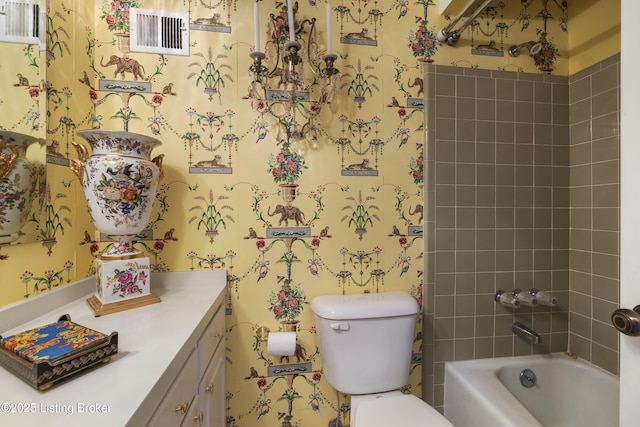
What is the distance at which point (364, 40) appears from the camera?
124 centimetres

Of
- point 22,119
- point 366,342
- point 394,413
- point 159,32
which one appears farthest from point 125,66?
point 394,413

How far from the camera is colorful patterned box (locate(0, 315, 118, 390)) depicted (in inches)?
19.1

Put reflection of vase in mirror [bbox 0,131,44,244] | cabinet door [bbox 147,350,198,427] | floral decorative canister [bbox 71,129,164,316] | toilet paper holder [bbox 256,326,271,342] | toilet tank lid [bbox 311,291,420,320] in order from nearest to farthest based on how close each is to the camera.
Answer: cabinet door [bbox 147,350,198,427] → reflection of vase in mirror [bbox 0,131,44,244] → floral decorative canister [bbox 71,129,164,316] → toilet tank lid [bbox 311,291,420,320] → toilet paper holder [bbox 256,326,271,342]

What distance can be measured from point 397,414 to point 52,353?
1013 millimetres

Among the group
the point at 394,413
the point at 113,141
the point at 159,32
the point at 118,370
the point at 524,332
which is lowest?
the point at 394,413

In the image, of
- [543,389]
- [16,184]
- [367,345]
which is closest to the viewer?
[16,184]

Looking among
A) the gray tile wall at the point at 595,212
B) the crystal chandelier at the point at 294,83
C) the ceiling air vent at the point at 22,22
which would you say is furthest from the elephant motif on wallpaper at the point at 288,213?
the gray tile wall at the point at 595,212

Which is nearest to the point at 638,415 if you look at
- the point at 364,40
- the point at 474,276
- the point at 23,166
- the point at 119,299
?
the point at 474,276

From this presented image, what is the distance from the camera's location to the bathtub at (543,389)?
115 centimetres

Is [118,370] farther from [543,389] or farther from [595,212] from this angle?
[595,212]

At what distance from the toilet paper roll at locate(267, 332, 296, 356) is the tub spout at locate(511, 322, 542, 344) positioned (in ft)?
3.44

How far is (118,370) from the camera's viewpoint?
1.77ft

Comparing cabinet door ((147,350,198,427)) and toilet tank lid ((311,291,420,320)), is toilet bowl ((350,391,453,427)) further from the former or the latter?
cabinet door ((147,350,198,427))

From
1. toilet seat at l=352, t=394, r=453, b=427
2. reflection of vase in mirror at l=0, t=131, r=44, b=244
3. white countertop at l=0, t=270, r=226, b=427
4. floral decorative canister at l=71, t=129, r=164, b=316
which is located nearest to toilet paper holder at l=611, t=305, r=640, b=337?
toilet seat at l=352, t=394, r=453, b=427
